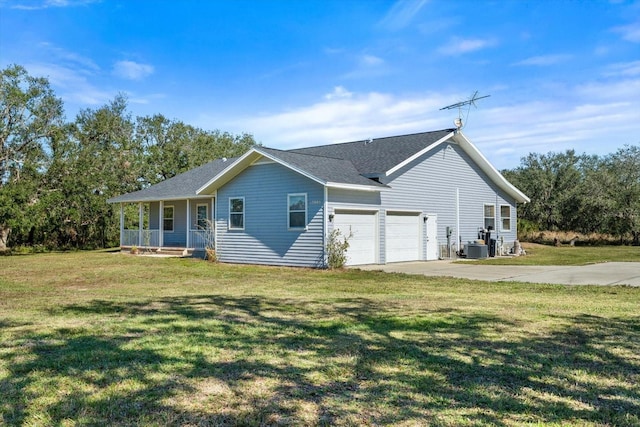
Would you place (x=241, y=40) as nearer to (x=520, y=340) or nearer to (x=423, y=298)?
(x=423, y=298)

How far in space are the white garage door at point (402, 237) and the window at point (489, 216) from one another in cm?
516

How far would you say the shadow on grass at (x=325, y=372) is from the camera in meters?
3.47

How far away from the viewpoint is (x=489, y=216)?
23.5m

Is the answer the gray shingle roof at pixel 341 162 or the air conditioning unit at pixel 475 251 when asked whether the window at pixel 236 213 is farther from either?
the air conditioning unit at pixel 475 251

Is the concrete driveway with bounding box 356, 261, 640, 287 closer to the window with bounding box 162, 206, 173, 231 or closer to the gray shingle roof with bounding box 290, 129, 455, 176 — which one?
the gray shingle roof with bounding box 290, 129, 455, 176

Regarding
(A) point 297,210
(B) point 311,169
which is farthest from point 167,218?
(B) point 311,169

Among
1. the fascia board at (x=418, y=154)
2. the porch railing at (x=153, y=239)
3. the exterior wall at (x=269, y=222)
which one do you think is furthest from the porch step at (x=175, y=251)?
the fascia board at (x=418, y=154)

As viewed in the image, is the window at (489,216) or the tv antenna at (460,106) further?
the window at (489,216)

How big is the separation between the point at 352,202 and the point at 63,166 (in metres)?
19.2

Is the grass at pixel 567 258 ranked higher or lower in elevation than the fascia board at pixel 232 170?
lower

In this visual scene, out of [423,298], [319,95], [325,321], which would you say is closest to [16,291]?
[325,321]

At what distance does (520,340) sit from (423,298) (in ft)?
11.7

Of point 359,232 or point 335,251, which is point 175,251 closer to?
point 359,232

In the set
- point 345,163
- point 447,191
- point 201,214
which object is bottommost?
point 201,214
